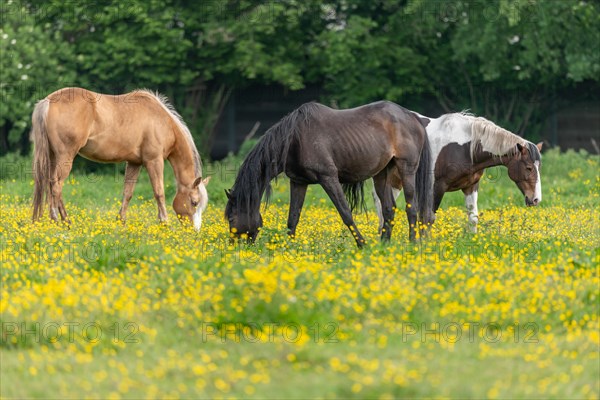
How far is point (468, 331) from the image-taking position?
720 cm

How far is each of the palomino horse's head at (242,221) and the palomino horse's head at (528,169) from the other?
13.3 feet

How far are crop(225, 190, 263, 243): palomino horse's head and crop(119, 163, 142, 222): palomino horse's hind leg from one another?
10.1 feet

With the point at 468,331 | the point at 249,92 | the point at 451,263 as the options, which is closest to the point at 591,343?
the point at 468,331

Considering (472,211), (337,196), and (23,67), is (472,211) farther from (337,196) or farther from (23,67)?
(23,67)

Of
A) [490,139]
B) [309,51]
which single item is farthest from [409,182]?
[309,51]

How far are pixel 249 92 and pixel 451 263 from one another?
58.6 ft

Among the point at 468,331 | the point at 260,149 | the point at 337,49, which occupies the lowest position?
the point at 468,331

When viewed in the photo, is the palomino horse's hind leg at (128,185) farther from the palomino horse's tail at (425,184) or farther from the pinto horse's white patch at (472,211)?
the pinto horse's white patch at (472,211)

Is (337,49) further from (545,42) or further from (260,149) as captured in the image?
(260,149)

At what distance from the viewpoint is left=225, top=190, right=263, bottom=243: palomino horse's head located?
10273mm

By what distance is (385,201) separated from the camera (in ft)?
37.1

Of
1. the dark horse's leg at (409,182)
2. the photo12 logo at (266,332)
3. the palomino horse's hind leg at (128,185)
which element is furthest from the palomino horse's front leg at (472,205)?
the photo12 logo at (266,332)

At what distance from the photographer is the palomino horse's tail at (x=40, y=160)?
12.0 m

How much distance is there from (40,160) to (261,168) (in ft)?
11.3
